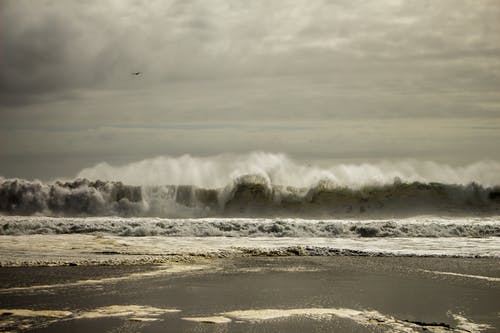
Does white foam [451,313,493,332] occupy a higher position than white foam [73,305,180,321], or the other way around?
white foam [451,313,493,332]

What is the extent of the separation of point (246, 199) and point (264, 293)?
18.6 metres

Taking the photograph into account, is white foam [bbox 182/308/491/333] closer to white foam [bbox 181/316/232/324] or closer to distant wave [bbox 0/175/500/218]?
white foam [bbox 181/316/232/324]

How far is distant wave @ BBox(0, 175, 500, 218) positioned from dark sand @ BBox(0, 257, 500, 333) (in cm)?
1349

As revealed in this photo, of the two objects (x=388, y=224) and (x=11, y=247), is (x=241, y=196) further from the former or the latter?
(x=11, y=247)

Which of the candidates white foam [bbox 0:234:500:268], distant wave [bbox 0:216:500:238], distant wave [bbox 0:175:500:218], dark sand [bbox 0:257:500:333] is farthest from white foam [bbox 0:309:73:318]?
distant wave [bbox 0:175:500:218]

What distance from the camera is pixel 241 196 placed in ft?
90.3

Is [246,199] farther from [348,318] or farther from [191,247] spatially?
[348,318]

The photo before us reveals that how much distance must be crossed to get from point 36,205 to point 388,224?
17.8 m

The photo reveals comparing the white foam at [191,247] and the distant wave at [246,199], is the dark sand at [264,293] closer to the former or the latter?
the white foam at [191,247]

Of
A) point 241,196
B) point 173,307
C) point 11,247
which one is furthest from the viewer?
point 241,196

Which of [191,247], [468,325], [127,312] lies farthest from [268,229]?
[468,325]

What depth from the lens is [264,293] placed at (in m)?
8.65

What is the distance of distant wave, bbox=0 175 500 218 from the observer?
25.5 m

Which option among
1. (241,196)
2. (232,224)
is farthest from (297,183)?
(232,224)
